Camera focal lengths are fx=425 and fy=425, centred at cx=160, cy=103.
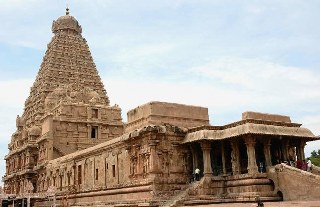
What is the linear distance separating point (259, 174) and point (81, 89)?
36.6 m

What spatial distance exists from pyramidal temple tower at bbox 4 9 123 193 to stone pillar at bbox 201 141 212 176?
1014 inches

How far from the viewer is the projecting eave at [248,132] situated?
24828mm

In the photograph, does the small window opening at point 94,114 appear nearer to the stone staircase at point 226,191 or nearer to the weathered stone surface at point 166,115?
the weathered stone surface at point 166,115

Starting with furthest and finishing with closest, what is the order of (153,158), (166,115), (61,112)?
1. (61,112)
2. (166,115)
3. (153,158)

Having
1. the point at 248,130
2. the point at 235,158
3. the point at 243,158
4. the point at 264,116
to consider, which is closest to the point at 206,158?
the point at 235,158

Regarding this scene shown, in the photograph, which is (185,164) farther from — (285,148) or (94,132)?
(94,132)

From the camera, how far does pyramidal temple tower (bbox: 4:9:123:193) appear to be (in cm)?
4984

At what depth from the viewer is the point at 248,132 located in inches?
958

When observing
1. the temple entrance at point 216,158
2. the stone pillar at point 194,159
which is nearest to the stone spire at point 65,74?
the temple entrance at point 216,158


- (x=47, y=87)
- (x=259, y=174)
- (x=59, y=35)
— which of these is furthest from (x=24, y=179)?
(x=259, y=174)

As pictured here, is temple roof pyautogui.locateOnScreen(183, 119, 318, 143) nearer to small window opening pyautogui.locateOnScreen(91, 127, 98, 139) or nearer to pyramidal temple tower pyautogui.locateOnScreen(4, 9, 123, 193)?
pyramidal temple tower pyautogui.locateOnScreen(4, 9, 123, 193)

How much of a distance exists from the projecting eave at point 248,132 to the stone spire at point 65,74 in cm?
2946

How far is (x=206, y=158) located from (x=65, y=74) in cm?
3668

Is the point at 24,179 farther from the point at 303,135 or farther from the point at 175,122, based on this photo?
the point at 303,135
